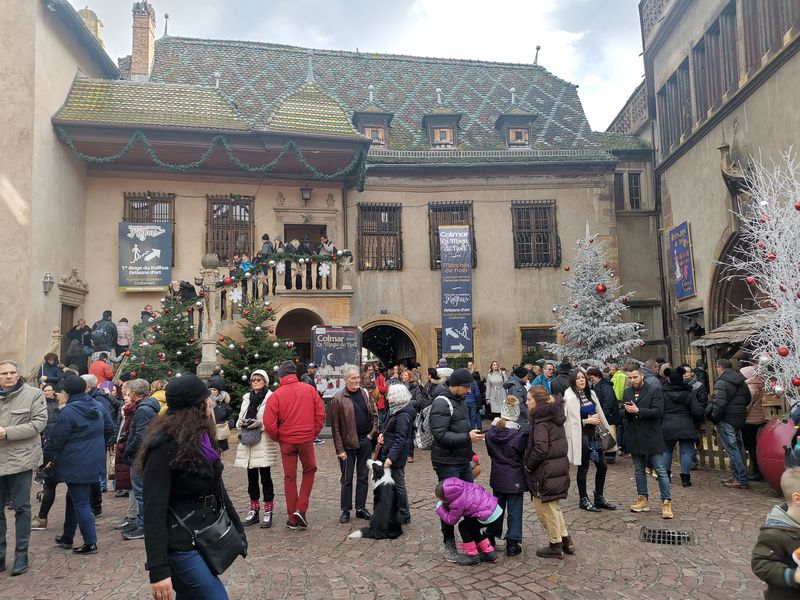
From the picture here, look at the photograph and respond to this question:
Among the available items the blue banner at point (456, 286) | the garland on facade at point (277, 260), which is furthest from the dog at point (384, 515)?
the blue banner at point (456, 286)

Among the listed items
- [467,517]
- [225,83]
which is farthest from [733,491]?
[225,83]

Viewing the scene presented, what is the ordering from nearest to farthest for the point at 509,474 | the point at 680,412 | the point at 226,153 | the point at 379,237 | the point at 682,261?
the point at 509,474 < the point at 680,412 < the point at 226,153 < the point at 682,261 < the point at 379,237

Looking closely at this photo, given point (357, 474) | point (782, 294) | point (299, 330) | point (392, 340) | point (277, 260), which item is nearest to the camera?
point (357, 474)

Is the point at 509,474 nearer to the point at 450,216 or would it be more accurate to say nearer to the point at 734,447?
the point at 734,447

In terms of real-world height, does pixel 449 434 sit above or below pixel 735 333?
below

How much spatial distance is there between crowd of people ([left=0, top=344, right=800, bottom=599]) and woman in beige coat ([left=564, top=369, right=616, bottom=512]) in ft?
0.05

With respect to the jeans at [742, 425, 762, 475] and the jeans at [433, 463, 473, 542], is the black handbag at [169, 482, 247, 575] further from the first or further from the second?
the jeans at [742, 425, 762, 475]

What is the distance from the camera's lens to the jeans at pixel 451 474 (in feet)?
19.6

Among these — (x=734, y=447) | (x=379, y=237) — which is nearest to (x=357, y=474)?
(x=734, y=447)

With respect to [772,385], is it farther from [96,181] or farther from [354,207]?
[96,181]

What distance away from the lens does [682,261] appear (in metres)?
18.6

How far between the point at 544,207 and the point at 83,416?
56.2 feet

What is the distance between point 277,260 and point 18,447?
37.2 ft

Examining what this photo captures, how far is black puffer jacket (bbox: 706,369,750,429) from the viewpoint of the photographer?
911cm
